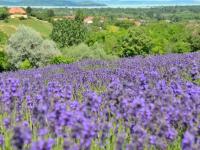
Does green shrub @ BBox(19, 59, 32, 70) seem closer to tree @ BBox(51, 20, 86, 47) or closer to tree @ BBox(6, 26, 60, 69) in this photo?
tree @ BBox(6, 26, 60, 69)

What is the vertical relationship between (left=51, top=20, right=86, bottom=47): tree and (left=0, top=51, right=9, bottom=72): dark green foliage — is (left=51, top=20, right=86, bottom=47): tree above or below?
below

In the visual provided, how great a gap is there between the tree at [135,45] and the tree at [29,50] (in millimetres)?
8530

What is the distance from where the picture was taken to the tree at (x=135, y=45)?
33.5 metres

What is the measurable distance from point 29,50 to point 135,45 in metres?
10.7

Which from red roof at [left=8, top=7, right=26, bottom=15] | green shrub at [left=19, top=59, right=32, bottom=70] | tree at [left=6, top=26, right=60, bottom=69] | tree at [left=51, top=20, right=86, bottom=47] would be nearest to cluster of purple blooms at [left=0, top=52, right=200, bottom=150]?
green shrub at [left=19, top=59, right=32, bottom=70]

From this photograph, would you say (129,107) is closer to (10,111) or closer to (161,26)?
(10,111)

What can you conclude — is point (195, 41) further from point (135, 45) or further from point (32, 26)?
point (32, 26)

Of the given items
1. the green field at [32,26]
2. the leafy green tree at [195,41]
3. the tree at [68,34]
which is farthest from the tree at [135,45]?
the green field at [32,26]

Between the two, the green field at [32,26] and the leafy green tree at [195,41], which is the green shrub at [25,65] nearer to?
the leafy green tree at [195,41]

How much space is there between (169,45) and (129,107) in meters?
35.3

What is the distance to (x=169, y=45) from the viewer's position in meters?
37.9

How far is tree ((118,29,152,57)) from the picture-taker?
33.5m

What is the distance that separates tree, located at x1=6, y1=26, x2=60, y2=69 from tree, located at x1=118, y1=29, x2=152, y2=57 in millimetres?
8530

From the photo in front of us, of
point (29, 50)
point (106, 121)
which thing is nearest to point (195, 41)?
point (29, 50)
